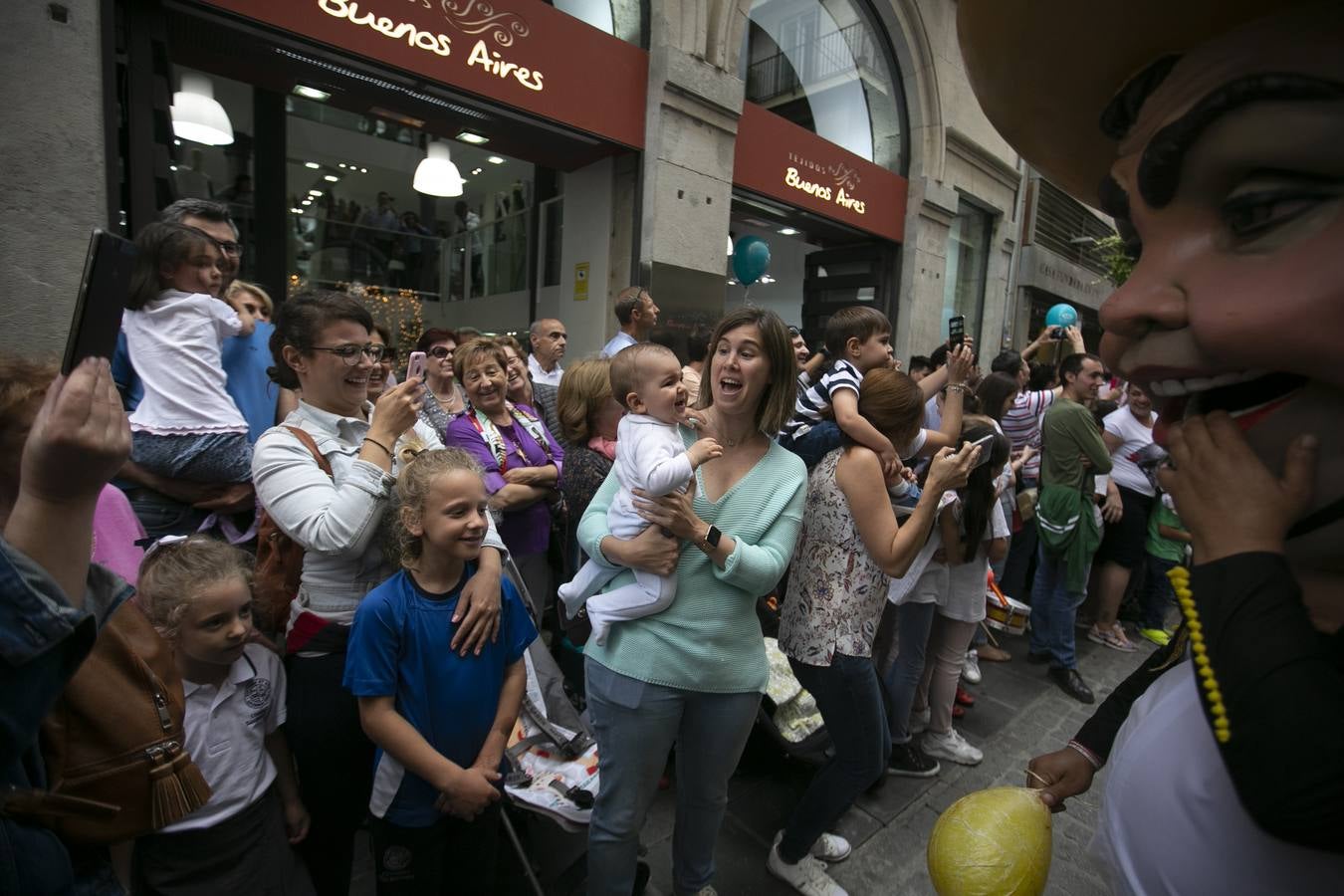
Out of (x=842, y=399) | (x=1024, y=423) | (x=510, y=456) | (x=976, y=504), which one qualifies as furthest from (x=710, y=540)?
(x=1024, y=423)

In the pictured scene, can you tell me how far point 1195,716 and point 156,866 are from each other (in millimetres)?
2196

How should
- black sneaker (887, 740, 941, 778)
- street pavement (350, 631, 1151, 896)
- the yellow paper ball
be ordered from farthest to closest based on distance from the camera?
1. black sneaker (887, 740, 941, 778)
2. street pavement (350, 631, 1151, 896)
3. the yellow paper ball

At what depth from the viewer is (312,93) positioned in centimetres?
559

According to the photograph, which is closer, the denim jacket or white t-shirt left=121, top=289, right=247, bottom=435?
the denim jacket

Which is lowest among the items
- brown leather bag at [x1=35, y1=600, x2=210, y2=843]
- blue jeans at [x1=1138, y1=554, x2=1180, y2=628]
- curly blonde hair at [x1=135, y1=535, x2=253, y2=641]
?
blue jeans at [x1=1138, y1=554, x2=1180, y2=628]

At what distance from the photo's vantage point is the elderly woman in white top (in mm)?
1831

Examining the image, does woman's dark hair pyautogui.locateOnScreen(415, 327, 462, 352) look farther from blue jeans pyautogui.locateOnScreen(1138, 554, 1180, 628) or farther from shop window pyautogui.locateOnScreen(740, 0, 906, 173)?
shop window pyautogui.locateOnScreen(740, 0, 906, 173)

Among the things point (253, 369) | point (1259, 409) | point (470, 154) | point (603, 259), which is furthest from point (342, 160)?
point (1259, 409)

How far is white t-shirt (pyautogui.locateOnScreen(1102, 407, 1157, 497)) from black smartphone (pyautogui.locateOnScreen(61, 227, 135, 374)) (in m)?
5.62

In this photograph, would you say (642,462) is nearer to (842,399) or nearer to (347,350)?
(347,350)

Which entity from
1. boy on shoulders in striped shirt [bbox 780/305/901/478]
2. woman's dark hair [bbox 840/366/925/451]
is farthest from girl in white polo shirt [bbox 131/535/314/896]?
woman's dark hair [bbox 840/366/925/451]

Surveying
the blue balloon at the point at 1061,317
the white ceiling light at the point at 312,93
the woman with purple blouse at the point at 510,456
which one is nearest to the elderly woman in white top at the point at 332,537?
the woman with purple blouse at the point at 510,456

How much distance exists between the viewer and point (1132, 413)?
4.86 meters

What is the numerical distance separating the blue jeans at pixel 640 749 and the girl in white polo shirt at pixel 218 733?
0.85 meters
